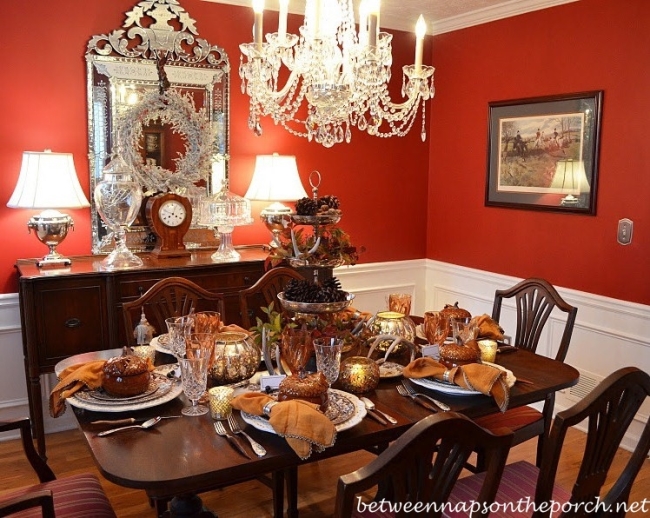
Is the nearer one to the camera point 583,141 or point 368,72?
point 368,72

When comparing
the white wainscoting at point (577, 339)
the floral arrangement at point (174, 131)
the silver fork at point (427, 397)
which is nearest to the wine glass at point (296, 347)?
the silver fork at point (427, 397)

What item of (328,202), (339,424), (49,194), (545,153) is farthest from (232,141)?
(339,424)

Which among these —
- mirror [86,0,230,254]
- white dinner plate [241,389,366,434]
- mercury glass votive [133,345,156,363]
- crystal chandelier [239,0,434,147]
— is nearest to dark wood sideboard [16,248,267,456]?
mirror [86,0,230,254]

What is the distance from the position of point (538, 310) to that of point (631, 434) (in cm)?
105

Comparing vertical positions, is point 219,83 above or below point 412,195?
above

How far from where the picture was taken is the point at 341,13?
2467mm

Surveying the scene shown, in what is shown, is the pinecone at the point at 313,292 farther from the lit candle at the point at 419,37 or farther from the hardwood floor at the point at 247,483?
the hardwood floor at the point at 247,483

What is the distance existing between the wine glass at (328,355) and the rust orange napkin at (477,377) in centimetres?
26

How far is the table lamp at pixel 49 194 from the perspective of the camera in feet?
10.2

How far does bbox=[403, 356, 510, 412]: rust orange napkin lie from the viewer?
6.32 ft

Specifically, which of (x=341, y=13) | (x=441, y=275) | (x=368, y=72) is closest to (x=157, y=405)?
(x=368, y=72)

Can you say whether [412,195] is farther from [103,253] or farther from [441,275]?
[103,253]

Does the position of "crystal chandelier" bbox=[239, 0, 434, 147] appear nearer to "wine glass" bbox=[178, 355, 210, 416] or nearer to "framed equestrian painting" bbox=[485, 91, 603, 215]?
"wine glass" bbox=[178, 355, 210, 416]

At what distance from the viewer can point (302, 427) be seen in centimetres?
159
